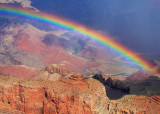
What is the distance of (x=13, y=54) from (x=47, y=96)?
97202 millimetres

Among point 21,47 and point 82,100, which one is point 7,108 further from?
point 21,47

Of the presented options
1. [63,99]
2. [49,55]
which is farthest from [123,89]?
[49,55]

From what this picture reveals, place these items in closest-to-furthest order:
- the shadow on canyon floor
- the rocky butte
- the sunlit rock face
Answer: the rocky butte → the shadow on canyon floor → the sunlit rock face

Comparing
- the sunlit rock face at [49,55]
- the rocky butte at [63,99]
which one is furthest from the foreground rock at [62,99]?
the sunlit rock face at [49,55]

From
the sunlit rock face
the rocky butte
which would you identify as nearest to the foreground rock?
the rocky butte

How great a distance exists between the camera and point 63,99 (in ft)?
67.8

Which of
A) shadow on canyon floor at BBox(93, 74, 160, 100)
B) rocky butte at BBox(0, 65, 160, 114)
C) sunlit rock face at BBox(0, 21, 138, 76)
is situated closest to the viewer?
rocky butte at BBox(0, 65, 160, 114)

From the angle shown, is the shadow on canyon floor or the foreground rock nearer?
the foreground rock

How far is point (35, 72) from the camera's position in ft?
207

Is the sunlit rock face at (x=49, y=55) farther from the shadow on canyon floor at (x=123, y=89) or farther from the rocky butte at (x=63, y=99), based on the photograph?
the rocky butte at (x=63, y=99)

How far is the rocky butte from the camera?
20.3 metres

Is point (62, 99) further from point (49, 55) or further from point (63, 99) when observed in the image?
point (49, 55)

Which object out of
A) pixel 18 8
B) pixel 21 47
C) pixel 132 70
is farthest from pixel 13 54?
pixel 132 70

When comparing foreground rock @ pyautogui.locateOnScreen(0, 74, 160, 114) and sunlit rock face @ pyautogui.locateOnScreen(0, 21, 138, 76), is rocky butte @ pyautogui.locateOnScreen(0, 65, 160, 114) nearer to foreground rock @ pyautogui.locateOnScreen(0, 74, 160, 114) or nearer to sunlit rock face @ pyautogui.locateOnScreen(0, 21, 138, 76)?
foreground rock @ pyautogui.locateOnScreen(0, 74, 160, 114)
